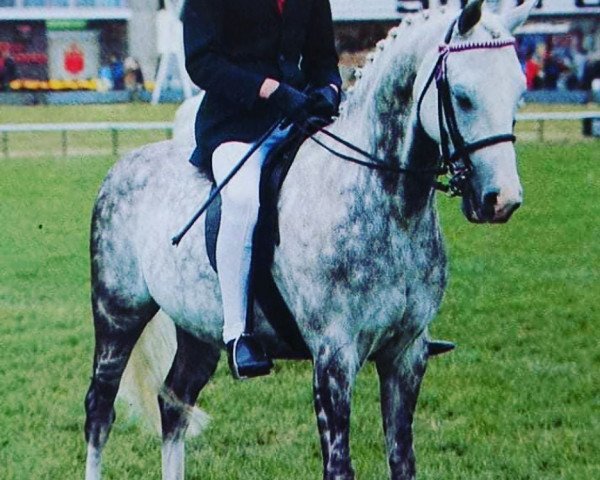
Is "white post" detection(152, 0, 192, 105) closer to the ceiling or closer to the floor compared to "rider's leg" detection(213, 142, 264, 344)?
closer to the floor

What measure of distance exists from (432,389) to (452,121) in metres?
3.82

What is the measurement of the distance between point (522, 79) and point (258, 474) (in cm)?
279

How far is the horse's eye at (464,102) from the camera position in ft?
13.1

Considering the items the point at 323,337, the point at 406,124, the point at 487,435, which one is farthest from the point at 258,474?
the point at 406,124

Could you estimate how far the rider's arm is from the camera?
15.4 ft

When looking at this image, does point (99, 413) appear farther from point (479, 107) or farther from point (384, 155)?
point (479, 107)

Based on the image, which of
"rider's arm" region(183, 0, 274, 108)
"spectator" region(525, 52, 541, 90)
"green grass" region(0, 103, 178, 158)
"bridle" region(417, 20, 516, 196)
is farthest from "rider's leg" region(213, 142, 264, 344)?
"spectator" region(525, 52, 541, 90)

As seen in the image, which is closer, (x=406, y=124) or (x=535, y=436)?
(x=406, y=124)

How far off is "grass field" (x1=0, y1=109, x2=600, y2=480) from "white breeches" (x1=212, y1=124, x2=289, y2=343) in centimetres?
162

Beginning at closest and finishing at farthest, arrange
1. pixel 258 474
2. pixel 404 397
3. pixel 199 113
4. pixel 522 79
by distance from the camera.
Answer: pixel 522 79
pixel 404 397
pixel 199 113
pixel 258 474

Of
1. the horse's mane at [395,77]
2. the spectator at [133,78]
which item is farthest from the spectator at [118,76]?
the horse's mane at [395,77]

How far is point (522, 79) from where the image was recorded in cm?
400

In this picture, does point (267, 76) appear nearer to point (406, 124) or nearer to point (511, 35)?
point (406, 124)

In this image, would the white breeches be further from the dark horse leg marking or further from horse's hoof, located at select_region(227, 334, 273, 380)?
the dark horse leg marking
